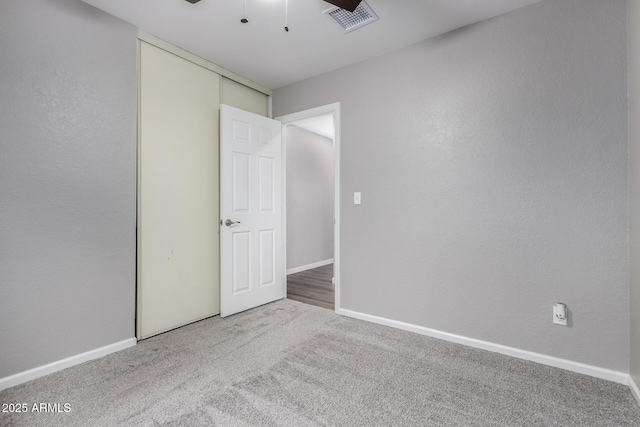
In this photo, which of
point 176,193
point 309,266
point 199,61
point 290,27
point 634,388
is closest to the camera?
point 634,388

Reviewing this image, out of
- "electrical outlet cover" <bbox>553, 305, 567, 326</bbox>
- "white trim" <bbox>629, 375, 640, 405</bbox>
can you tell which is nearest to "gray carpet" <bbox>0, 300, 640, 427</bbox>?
"white trim" <bbox>629, 375, 640, 405</bbox>

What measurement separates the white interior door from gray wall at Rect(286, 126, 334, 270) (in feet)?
5.04

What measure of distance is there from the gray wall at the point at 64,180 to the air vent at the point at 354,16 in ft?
5.22

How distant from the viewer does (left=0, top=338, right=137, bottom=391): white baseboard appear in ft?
5.99

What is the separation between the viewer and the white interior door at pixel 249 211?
2975mm

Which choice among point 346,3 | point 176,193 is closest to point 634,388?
point 346,3

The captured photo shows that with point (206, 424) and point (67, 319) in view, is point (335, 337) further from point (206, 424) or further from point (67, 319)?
point (67, 319)

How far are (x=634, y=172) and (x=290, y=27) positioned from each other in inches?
96.8

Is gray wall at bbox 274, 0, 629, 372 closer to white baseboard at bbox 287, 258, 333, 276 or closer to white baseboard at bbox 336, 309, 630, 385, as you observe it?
white baseboard at bbox 336, 309, 630, 385

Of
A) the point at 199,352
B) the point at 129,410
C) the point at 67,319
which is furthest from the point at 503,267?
the point at 67,319

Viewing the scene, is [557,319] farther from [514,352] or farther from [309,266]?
[309,266]

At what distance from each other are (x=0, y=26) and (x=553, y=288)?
3.83m

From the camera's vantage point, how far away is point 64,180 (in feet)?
6.70

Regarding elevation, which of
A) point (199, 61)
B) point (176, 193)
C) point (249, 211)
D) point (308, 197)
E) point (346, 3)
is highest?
point (199, 61)
